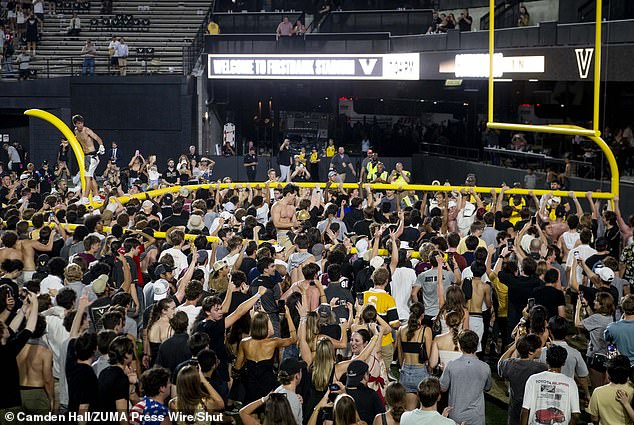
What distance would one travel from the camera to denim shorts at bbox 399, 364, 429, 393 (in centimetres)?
878

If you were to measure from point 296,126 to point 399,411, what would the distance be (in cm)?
2675

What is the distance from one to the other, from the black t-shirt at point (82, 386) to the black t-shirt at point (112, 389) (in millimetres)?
56

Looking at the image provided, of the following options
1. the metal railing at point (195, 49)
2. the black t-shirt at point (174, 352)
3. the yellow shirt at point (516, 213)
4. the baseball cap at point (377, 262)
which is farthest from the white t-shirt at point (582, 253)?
the metal railing at point (195, 49)

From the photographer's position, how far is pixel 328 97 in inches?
1296

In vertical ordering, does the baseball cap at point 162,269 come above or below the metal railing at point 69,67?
below

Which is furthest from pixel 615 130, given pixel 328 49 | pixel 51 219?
pixel 51 219

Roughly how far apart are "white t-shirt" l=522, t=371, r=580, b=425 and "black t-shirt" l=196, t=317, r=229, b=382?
299cm

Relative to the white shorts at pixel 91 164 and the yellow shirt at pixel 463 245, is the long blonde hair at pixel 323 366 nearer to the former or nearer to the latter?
the yellow shirt at pixel 463 245

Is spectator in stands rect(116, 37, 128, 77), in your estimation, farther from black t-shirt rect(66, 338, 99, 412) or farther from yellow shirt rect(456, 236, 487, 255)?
black t-shirt rect(66, 338, 99, 412)

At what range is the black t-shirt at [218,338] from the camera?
8.94m

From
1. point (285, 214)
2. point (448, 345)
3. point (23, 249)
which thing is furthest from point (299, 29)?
point (448, 345)

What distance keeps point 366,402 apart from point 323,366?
51 cm

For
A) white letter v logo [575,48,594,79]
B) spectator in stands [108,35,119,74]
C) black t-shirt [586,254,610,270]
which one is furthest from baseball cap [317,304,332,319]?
spectator in stands [108,35,119,74]

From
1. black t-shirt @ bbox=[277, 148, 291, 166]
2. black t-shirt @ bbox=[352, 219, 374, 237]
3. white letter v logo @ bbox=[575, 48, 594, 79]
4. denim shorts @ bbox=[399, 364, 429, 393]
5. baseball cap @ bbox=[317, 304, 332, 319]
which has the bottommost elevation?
denim shorts @ bbox=[399, 364, 429, 393]
